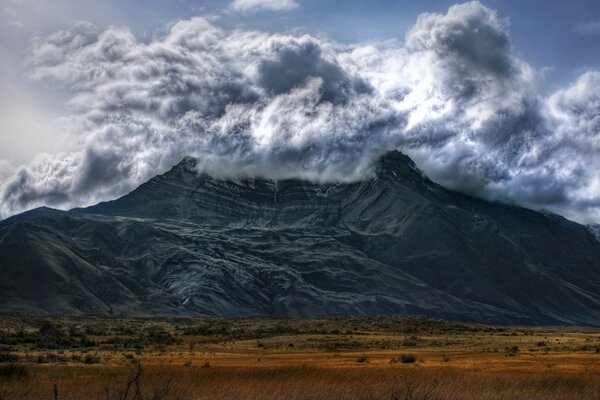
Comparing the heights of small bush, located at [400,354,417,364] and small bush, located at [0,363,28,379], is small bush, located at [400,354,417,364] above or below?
below

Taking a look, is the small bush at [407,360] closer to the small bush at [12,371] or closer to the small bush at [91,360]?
the small bush at [91,360]

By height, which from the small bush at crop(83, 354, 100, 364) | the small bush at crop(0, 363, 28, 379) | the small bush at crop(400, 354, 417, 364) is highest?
the small bush at crop(0, 363, 28, 379)

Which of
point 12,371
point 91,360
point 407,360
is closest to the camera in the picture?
point 12,371

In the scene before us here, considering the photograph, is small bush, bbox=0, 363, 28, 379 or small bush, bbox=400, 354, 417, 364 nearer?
small bush, bbox=0, 363, 28, 379

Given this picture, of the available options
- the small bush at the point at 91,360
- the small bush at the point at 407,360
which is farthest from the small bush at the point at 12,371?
the small bush at the point at 407,360

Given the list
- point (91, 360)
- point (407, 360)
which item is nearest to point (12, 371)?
point (91, 360)

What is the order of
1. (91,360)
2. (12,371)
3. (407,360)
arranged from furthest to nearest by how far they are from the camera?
1. (407,360)
2. (91,360)
3. (12,371)

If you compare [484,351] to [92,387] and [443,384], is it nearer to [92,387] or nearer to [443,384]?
[443,384]

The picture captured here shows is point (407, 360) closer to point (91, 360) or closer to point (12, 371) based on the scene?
point (91, 360)

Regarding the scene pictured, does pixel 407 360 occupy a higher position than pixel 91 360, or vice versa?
pixel 91 360

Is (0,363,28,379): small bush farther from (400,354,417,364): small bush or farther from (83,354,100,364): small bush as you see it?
(400,354,417,364): small bush

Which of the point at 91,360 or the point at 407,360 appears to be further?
the point at 407,360

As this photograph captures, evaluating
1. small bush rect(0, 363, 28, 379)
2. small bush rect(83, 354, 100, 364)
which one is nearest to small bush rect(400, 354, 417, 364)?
small bush rect(83, 354, 100, 364)

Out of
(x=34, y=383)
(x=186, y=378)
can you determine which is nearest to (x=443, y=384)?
(x=186, y=378)
